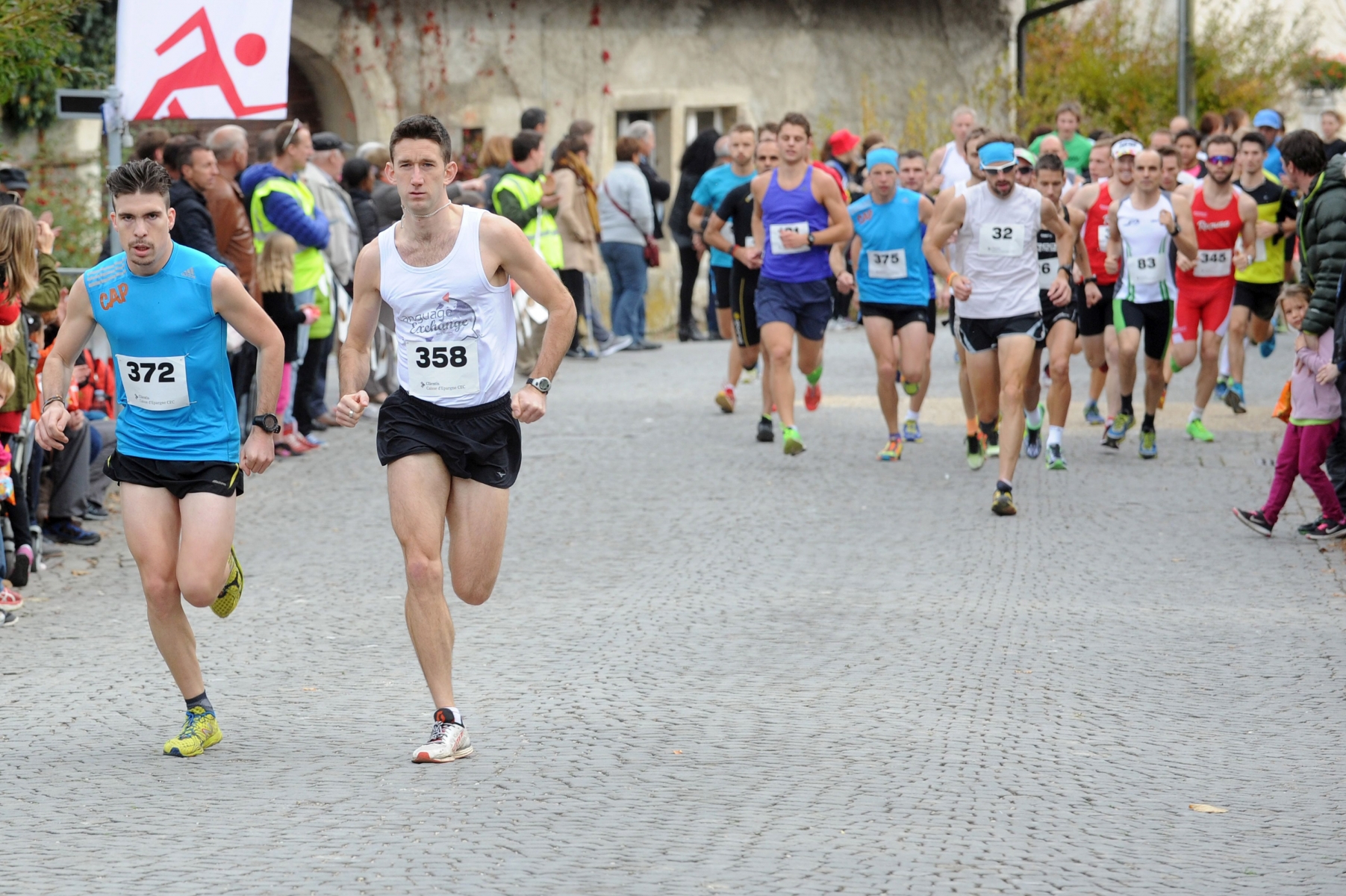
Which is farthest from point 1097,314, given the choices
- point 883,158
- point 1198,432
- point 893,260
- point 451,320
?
point 451,320

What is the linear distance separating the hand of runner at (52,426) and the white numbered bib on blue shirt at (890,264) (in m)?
7.20

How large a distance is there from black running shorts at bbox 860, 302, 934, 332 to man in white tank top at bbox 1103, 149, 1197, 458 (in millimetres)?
1265

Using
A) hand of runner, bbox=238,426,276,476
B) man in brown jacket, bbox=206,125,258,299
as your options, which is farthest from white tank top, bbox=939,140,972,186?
hand of runner, bbox=238,426,276,476

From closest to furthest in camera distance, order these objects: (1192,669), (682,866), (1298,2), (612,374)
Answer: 1. (682,866)
2. (1192,669)
3. (612,374)
4. (1298,2)

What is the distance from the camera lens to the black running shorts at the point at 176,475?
5.73 meters

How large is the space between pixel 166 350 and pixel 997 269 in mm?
5839

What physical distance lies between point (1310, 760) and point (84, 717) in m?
3.89

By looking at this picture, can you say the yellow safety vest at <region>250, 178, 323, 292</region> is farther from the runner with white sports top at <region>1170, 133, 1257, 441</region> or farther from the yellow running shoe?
the yellow running shoe

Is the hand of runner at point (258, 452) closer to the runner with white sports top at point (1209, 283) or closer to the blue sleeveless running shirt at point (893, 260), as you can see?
the blue sleeveless running shirt at point (893, 260)

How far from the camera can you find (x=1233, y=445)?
12531 mm

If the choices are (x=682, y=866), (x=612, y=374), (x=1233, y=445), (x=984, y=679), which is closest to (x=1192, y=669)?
(x=984, y=679)

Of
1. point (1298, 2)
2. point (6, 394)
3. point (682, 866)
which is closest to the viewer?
point (682, 866)

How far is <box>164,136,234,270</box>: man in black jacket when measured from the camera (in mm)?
10188

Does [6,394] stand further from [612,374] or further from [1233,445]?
[612,374]
